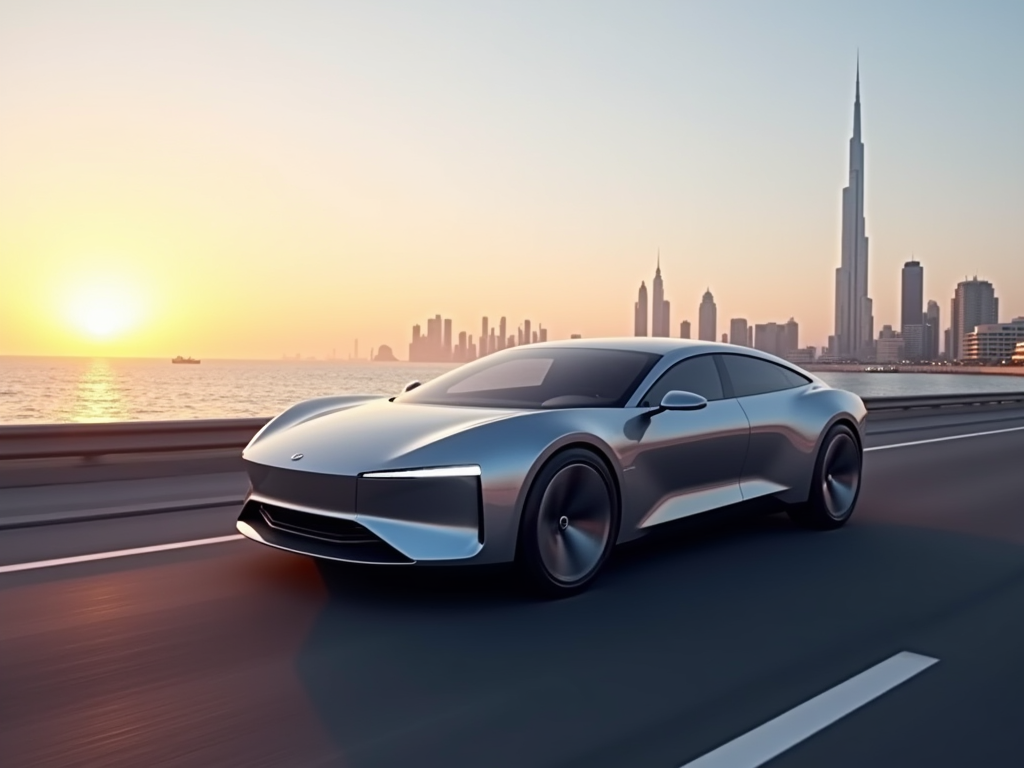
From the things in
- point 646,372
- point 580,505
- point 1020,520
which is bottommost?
point 1020,520

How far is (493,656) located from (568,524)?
108 cm

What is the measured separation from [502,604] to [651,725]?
1569 millimetres

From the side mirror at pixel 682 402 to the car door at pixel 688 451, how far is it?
0.17 metres

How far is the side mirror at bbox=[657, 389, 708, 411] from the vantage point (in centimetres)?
551

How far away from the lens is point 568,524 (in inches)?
199

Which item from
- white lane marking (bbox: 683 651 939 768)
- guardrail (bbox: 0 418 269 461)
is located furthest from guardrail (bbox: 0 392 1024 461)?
white lane marking (bbox: 683 651 939 768)

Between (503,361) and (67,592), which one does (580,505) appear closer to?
(503,361)

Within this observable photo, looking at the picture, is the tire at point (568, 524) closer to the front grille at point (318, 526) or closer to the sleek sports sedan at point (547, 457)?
the sleek sports sedan at point (547, 457)

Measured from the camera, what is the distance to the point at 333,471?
4684 millimetres

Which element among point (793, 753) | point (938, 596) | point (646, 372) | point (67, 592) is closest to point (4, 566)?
point (67, 592)

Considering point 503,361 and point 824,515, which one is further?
point 824,515

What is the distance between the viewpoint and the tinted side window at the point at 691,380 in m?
5.86

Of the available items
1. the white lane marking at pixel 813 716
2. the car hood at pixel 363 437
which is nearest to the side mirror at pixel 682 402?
the car hood at pixel 363 437

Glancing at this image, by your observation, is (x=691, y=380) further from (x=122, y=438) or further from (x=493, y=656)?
(x=122, y=438)
